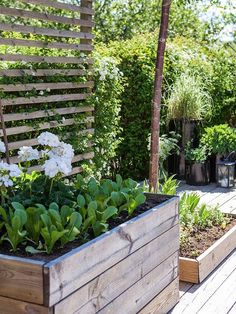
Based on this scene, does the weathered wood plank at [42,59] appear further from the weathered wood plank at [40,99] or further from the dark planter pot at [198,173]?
the dark planter pot at [198,173]

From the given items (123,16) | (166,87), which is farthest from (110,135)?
(123,16)

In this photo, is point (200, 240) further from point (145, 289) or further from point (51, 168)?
point (51, 168)

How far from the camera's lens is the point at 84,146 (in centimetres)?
487

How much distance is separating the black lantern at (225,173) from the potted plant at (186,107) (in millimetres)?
539

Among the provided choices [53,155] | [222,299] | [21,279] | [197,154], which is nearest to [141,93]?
[197,154]

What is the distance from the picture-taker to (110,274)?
2053 mm

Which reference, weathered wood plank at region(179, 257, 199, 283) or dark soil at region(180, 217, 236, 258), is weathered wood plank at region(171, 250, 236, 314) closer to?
weathered wood plank at region(179, 257, 199, 283)

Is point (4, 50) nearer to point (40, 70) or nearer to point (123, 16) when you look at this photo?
point (40, 70)

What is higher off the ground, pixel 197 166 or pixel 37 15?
pixel 37 15

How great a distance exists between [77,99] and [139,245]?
9.00ft

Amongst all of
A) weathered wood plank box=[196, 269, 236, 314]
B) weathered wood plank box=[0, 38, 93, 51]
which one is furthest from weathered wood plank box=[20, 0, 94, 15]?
weathered wood plank box=[196, 269, 236, 314]

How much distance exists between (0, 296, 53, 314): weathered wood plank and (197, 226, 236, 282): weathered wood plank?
1.48m

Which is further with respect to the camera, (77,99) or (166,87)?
(166,87)

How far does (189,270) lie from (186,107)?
10.5ft
